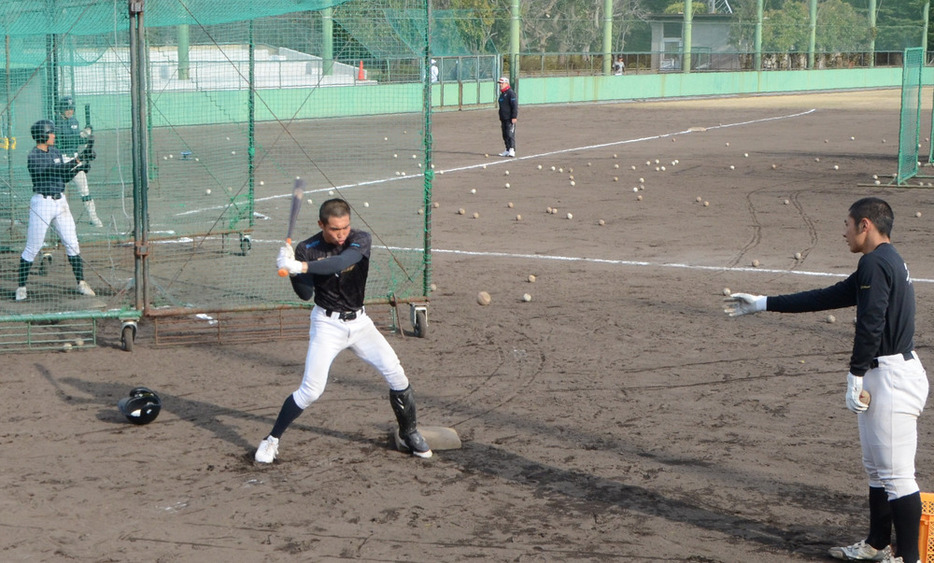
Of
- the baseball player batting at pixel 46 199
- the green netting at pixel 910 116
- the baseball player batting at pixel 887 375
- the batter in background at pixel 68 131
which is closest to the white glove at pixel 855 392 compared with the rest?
the baseball player batting at pixel 887 375

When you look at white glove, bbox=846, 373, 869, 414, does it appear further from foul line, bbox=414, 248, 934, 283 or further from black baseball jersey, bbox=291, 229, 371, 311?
foul line, bbox=414, 248, 934, 283

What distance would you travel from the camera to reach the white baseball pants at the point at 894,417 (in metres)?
5.18

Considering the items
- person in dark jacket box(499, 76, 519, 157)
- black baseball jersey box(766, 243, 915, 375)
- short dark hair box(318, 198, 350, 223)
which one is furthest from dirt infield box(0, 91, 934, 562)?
person in dark jacket box(499, 76, 519, 157)

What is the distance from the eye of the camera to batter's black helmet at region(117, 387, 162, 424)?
754cm

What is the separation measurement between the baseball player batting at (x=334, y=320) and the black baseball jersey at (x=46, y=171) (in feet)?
17.7

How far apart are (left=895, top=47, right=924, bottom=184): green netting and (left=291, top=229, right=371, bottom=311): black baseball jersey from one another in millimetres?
16244

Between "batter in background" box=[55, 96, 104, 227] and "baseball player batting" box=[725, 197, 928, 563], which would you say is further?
"batter in background" box=[55, 96, 104, 227]

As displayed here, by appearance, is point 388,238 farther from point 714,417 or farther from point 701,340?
point 714,417

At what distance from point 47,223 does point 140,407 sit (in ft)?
14.1

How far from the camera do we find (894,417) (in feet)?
17.0

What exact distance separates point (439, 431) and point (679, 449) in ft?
5.53

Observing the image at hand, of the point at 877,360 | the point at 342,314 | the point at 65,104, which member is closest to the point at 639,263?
the point at 342,314

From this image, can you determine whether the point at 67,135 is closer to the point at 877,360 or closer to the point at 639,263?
A: the point at 639,263

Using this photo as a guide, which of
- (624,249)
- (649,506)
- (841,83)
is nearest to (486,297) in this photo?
(624,249)
